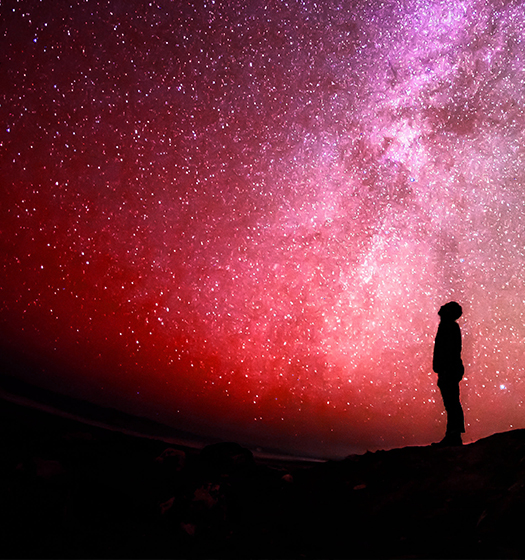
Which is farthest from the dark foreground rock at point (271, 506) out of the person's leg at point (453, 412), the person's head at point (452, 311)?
the person's head at point (452, 311)

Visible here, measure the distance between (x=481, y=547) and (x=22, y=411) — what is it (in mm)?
5883

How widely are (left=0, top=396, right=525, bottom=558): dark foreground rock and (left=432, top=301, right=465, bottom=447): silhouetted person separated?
0.55 metres

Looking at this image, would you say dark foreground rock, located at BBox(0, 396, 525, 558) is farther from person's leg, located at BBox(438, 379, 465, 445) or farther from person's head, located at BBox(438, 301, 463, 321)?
person's head, located at BBox(438, 301, 463, 321)

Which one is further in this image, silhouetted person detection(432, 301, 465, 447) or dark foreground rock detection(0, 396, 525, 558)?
silhouetted person detection(432, 301, 465, 447)

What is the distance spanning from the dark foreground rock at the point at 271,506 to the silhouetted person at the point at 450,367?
548 millimetres

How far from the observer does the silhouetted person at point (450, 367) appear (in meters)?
3.99

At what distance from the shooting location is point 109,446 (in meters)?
4.46

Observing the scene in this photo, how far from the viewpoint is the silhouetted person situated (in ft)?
13.1

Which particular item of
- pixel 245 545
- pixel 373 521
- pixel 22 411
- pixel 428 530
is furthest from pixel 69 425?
pixel 428 530

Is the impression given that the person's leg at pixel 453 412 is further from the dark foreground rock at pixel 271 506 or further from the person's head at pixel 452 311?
the person's head at pixel 452 311

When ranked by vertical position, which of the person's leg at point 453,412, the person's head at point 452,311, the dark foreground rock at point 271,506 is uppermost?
the person's head at point 452,311

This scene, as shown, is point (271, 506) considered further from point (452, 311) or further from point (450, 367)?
point (452, 311)

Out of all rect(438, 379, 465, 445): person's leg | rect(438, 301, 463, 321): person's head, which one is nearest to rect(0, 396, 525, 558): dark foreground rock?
rect(438, 379, 465, 445): person's leg

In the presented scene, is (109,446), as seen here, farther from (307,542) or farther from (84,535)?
(307,542)
